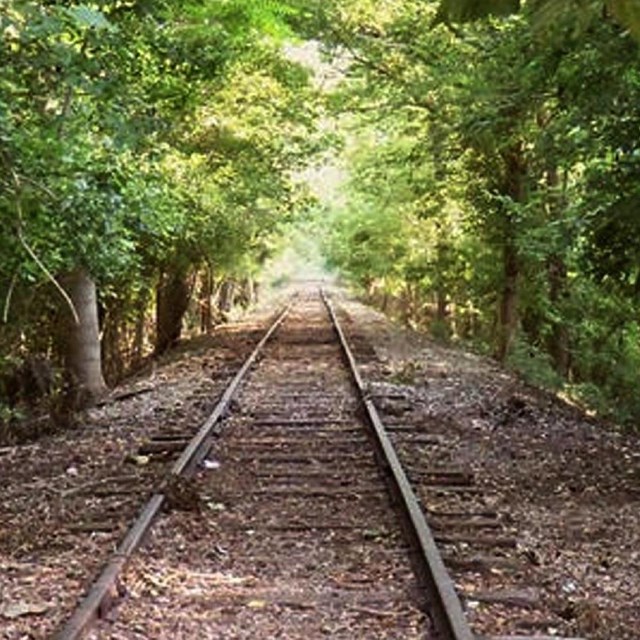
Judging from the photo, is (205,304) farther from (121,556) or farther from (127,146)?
(121,556)

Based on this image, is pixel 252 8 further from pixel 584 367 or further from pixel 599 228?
pixel 584 367

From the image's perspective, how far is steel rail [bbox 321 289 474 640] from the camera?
497cm

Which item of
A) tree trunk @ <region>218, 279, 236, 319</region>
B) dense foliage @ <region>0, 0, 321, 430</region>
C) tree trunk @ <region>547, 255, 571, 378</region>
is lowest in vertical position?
tree trunk @ <region>218, 279, 236, 319</region>

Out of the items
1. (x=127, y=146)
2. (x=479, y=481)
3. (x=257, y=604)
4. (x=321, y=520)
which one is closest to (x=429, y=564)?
(x=257, y=604)

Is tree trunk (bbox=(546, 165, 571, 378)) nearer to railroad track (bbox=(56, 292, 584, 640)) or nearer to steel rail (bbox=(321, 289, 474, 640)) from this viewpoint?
railroad track (bbox=(56, 292, 584, 640))

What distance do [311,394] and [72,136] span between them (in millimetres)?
5797

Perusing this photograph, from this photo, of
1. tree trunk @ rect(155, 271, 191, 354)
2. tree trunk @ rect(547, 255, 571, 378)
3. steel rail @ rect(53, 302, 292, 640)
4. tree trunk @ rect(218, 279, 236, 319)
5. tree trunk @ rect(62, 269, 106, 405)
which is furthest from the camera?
tree trunk @ rect(218, 279, 236, 319)

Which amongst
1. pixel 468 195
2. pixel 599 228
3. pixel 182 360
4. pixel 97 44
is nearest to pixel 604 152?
pixel 599 228

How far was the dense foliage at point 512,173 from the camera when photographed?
28.6 ft

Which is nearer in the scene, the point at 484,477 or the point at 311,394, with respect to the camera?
the point at 484,477

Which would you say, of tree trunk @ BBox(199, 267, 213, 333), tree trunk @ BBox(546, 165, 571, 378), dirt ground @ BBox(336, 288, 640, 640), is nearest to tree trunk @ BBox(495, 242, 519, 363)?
tree trunk @ BBox(546, 165, 571, 378)

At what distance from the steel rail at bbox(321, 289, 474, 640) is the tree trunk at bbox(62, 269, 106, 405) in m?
7.33

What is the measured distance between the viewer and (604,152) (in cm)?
977

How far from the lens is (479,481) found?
29.4 ft
